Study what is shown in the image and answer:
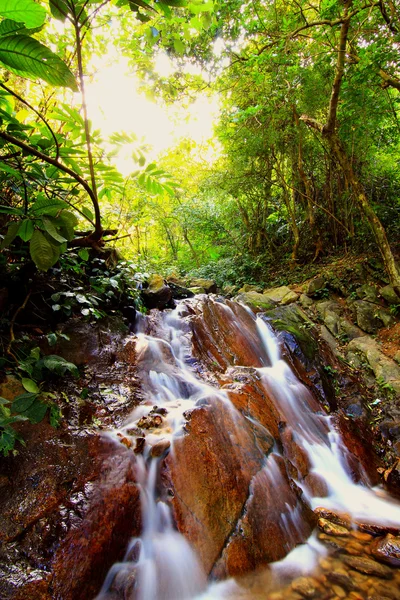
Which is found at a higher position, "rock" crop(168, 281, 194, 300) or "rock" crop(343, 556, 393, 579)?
"rock" crop(168, 281, 194, 300)

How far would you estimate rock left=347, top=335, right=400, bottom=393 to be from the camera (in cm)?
528

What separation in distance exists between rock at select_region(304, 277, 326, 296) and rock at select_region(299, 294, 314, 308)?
0.15 metres

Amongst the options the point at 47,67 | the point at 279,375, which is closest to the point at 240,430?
the point at 279,375

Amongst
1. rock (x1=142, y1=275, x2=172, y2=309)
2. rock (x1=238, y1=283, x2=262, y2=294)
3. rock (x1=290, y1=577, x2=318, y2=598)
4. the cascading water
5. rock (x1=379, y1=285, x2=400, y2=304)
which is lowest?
rock (x1=290, y1=577, x2=318, y2=598)

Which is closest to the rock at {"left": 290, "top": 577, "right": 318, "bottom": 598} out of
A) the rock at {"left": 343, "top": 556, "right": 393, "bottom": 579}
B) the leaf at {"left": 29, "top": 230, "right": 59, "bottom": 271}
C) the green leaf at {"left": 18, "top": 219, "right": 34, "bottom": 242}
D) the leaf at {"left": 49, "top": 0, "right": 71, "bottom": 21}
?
the rock at {"left": 343, "top": 556, "right": 393, "bottom": 579}

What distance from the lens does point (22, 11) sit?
1.19 meters

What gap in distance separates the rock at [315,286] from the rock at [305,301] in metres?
0.15

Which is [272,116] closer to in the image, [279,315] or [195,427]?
[279,315]

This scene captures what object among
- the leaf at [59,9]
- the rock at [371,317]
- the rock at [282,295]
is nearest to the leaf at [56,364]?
the leaf at [59,9]

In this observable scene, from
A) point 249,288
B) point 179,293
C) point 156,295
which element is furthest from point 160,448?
point 249,288

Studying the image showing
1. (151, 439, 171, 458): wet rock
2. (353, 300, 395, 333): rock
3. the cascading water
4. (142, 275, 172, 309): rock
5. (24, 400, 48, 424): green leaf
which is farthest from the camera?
(353, 300, 395, 333): rock

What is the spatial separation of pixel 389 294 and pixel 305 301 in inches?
70.5

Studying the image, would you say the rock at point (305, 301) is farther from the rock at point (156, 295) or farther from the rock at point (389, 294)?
the rock at point (156, 295)

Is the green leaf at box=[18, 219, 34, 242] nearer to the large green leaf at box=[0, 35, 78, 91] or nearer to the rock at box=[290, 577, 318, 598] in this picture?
the large green leaf at box=[0, 35, 78, 91]
